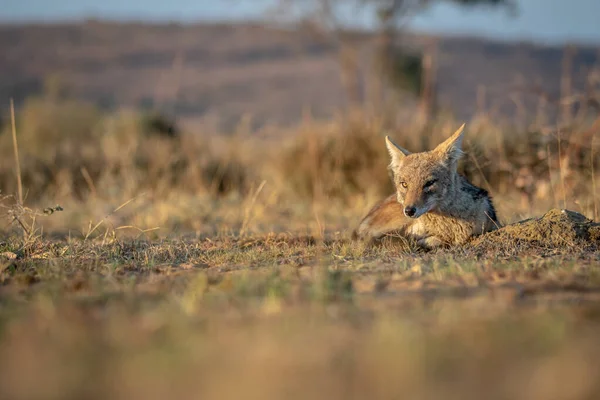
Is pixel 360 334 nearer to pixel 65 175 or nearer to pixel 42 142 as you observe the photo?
pixel 65 175

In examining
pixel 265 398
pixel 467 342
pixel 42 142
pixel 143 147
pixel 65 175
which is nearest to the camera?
pixel 265 398

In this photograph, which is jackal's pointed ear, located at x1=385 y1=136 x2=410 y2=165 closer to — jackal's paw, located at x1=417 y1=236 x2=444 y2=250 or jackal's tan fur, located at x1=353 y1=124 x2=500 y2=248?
jackal's tan fur, located at x1=353 y1=124 x2=500 y2=248

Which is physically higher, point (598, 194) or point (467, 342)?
point (467, 342)

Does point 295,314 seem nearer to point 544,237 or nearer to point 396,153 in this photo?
point 544,237

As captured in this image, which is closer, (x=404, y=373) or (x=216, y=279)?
(x=404, y=373)

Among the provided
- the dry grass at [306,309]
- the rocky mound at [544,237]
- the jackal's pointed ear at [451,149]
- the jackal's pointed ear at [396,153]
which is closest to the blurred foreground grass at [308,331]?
the dry grass at [306,309]

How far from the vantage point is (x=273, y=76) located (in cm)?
6278

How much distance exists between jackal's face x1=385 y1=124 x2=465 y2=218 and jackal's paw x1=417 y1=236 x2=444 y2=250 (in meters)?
0.28

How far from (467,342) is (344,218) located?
606 cm

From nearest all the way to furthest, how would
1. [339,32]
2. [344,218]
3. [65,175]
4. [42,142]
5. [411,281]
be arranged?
1. [411,281]
2. [344,218]
3. [65,175]
4. [42,142]
5. [339,32]

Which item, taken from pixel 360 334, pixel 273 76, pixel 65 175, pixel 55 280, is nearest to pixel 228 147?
pixel 65 175

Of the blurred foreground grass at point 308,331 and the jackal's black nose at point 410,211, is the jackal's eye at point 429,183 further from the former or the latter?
the blurred foreground grass at point 308,331

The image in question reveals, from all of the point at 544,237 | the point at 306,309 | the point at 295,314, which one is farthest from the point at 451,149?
the point at 295,314

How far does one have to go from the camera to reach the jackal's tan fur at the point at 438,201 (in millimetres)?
6418
